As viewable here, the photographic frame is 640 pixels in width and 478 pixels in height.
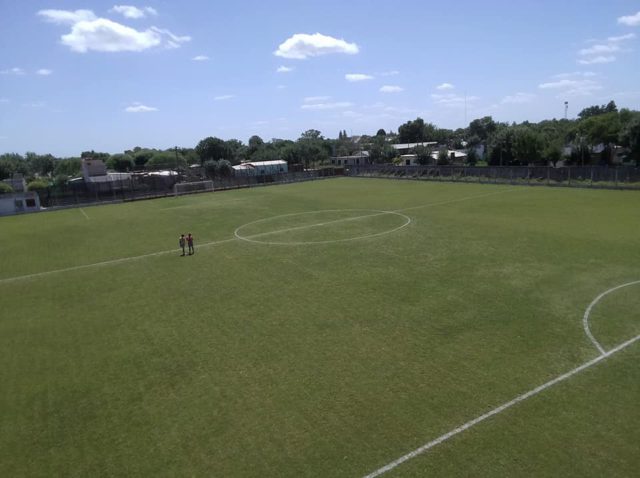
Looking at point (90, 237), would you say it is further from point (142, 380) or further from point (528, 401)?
point (528, 401)

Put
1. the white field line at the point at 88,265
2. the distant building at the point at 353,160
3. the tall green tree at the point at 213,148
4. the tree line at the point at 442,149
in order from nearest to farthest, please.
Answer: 1. the white field line at the point at 88,265
2. the tree line at the point at 442,149
3. the distant building at the point at 353,160
4. the tall green tree at the point at 213,148

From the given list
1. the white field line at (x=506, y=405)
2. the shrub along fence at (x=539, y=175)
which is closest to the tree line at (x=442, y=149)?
the shrub along fence at (x=539, y=175)

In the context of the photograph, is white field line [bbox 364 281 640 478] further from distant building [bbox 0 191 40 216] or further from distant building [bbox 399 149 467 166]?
distant building [bbox 399 149 467 166]

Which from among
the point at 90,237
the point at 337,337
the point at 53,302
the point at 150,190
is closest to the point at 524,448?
the point at 337,337

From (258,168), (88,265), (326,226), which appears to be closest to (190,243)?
(88,265)

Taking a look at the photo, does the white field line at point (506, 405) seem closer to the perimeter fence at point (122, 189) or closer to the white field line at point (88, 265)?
the white field line at point (88, 265)

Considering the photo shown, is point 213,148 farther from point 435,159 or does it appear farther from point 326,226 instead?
point 326,226
